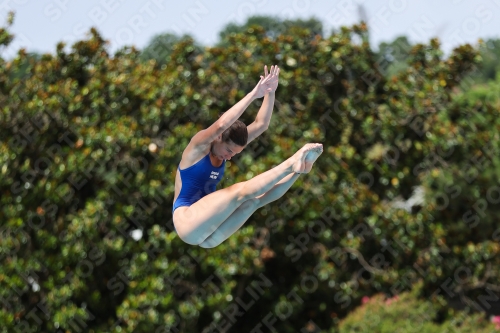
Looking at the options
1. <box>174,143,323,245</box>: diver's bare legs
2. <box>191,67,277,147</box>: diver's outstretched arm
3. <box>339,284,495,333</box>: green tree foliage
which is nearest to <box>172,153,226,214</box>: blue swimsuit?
<box>174,143,323,245</box>: diver's bare legs

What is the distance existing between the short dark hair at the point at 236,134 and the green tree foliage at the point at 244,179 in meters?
4.40

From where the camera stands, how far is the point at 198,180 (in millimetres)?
5934

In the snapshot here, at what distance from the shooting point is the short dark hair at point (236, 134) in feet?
18.0

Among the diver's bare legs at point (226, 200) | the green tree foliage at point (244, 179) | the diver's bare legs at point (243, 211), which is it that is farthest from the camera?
the green tree foliage at point (244, 179)

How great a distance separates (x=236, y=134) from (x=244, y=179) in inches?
176

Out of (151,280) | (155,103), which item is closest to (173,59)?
(155,103)

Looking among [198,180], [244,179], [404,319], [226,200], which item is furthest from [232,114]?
[404,319]

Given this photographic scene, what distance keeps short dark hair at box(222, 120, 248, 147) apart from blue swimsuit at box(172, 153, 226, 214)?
0.34m

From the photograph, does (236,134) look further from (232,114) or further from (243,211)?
(243,211)

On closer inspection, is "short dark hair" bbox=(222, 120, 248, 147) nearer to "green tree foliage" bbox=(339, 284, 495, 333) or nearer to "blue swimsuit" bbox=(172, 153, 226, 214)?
"blue swimsuit" bbox=(172, 153, 226, 214)

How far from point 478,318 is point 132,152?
16.7 feet

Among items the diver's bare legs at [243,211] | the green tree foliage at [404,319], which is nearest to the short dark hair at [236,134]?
the diver's bare legs at [243,211]

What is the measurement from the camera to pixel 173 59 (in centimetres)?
1084

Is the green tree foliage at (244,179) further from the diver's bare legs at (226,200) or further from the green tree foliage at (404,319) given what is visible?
the diver's bare legs at (226,200)
